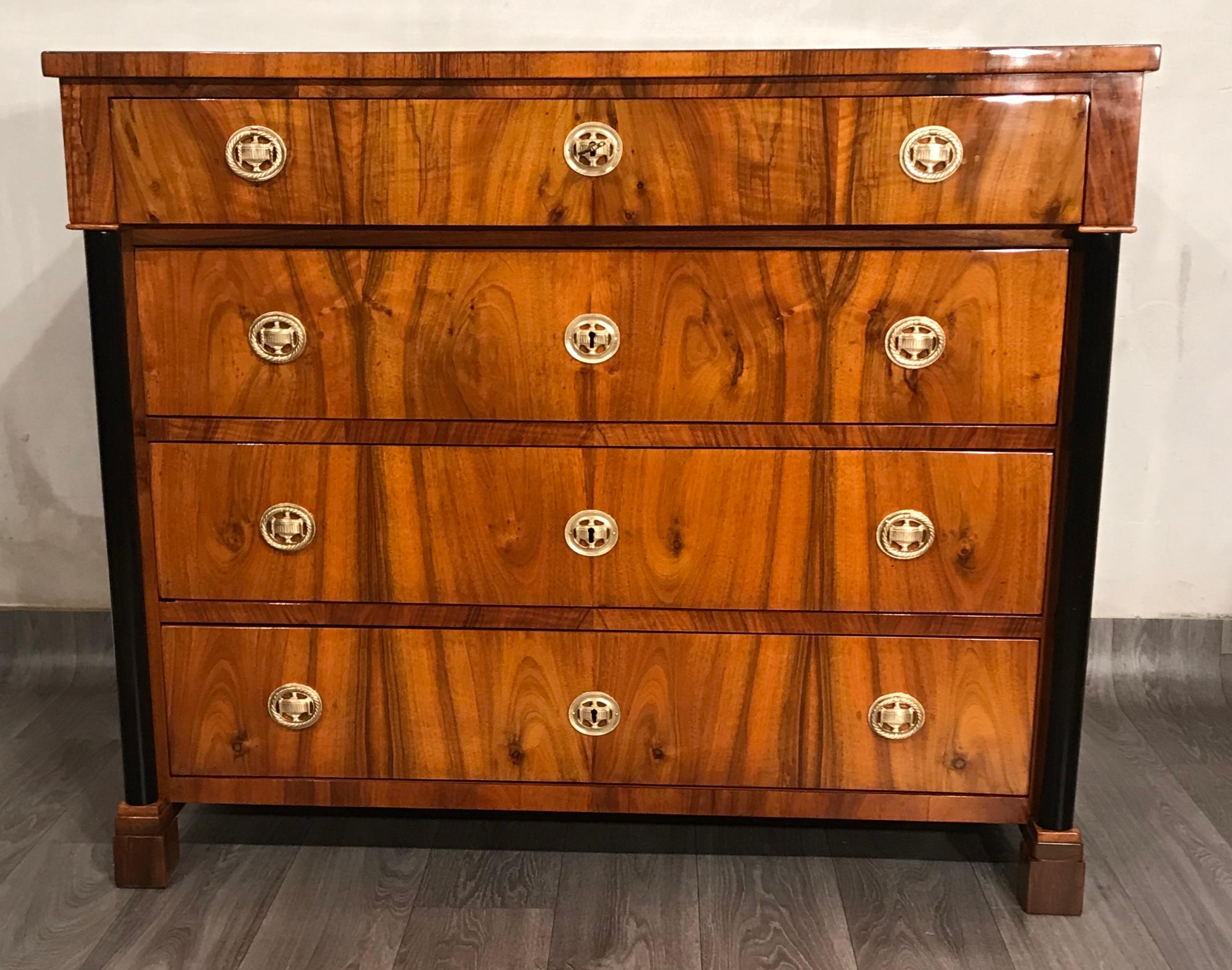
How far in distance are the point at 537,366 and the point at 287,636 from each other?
0.47m

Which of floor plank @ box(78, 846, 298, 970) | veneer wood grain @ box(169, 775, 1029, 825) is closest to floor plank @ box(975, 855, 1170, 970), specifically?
veneer wood grain @ box(169, 775, 1029, 825)

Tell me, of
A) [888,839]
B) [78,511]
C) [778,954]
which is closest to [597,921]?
[778,954]

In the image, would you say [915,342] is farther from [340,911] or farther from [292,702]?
[340,911]

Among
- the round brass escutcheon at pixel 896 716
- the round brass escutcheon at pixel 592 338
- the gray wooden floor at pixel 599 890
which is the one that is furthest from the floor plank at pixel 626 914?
the round brass escutcheon at pixel 592 338

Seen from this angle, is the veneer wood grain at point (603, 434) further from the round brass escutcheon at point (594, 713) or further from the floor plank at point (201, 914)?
the floor plank at point (201, 914)

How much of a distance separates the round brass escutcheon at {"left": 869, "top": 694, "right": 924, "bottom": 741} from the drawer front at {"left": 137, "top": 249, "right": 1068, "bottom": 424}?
1.15ft

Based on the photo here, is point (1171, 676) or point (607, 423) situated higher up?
point (607, 423)

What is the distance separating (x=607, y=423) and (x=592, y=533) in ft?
0.45

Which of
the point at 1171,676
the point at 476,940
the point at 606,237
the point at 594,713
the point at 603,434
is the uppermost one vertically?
the point at 606,237

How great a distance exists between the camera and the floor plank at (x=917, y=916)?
1.38 metres

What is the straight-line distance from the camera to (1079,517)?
1.33m

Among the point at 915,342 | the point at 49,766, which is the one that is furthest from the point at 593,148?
the point at 49,766

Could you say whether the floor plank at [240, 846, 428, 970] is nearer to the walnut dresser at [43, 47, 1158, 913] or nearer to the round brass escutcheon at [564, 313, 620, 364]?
the walnut dresser at [43, 47, 1158, 913]

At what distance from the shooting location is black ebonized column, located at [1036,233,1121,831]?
4.19 ft
